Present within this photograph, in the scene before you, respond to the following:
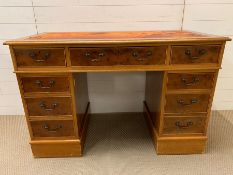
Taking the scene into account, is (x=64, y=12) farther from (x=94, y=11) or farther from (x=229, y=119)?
(x=229, y=119)

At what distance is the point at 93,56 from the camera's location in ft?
4.37

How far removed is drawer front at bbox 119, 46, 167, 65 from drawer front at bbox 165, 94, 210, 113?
276 millimetres

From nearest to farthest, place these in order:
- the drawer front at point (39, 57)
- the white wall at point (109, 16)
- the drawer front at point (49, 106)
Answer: the drawer front at point (39, 57), the drawer front at point (49, 106), the white wall at point (109, 16)

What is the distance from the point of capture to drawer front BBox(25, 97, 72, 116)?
4.75 feet

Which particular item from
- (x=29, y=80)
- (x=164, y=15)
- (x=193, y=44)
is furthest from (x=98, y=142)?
(x=164, y=15)

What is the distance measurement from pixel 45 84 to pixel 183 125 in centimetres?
→ 101

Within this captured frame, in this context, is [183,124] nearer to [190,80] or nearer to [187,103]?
[187,103]

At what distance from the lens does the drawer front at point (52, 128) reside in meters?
1.51

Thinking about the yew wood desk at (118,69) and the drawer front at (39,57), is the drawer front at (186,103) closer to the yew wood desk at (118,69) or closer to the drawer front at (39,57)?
the yew wood desk at (118,69)

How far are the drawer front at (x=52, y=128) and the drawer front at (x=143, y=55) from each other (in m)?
0.61

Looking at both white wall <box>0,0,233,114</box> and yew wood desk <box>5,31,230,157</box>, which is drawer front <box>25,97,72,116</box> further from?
white wall <box>0,0,233,114</box>

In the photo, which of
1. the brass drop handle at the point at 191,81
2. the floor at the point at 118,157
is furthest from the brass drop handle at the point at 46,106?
the brass drop handle at the point at 191,81

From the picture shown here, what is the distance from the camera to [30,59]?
1328 millimetres

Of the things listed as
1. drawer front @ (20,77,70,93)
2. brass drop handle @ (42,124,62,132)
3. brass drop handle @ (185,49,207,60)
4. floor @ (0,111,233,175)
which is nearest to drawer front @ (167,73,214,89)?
brass drop handle @ (185,49,207,60)
